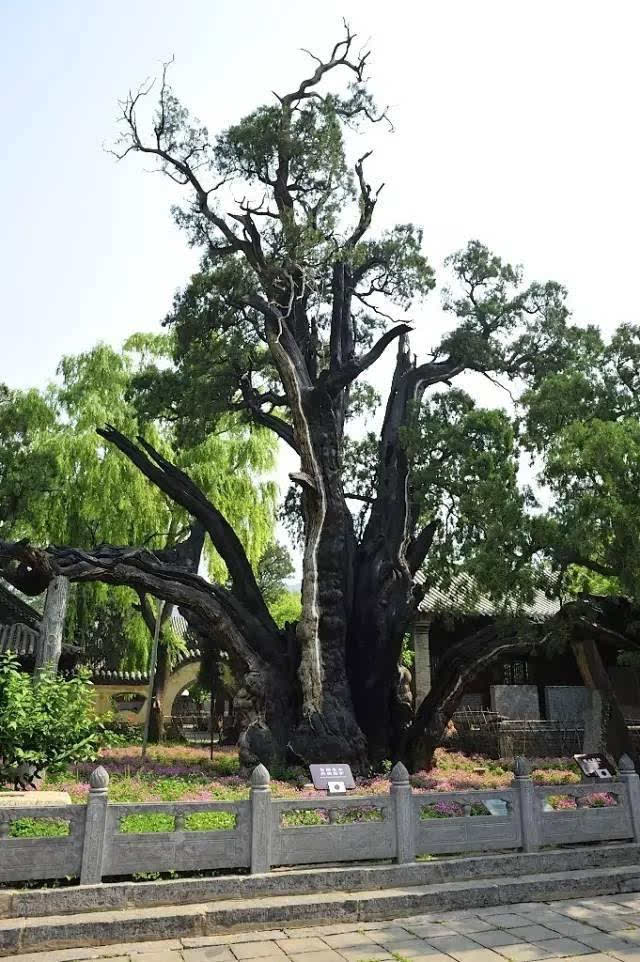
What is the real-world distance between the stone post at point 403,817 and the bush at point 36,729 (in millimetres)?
3489

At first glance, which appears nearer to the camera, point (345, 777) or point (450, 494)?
point (345, 777)

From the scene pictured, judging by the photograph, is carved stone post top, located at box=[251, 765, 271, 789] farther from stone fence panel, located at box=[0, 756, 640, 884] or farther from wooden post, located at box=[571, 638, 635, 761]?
wooden post, located at box=[571, 638, 635, 761]

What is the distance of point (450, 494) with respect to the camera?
46.5 feet

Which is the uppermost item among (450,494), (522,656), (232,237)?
(232,237)

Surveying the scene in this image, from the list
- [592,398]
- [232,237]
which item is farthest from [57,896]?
[232,237]

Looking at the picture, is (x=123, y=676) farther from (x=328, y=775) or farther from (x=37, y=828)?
(x=37, y=828)

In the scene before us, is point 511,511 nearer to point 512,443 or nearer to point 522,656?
point 512,443

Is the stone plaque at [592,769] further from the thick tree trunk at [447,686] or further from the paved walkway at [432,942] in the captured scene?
the thick tree trunk at [447,686]

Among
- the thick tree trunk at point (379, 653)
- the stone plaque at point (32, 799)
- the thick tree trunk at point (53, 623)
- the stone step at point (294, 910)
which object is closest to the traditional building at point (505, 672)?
the thick tree trunk at point (379, 653)

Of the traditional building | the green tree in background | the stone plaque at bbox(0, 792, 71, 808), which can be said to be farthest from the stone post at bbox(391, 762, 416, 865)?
the traditional building

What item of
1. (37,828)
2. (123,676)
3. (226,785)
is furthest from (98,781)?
(123,676)

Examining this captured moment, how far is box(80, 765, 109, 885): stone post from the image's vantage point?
6.16m

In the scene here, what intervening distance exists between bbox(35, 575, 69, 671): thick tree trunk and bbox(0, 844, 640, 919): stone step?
719 cm

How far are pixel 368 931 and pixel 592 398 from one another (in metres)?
8.30
